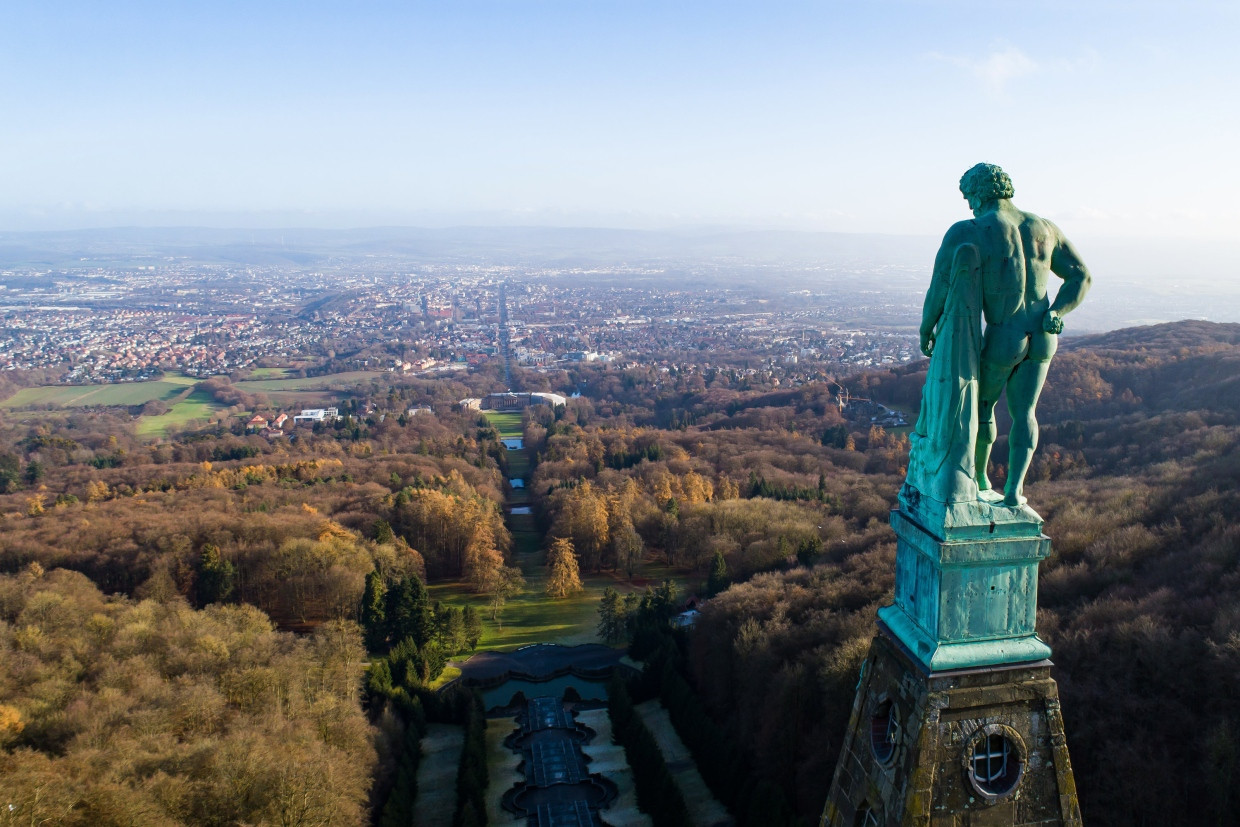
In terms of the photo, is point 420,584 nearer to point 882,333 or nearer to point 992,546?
point 992,546

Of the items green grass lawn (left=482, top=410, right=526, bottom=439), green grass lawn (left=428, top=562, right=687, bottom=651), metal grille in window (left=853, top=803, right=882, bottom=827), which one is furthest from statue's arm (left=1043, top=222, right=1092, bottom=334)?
green grass lawn (left=482, top=410, right=526, bottom=439)

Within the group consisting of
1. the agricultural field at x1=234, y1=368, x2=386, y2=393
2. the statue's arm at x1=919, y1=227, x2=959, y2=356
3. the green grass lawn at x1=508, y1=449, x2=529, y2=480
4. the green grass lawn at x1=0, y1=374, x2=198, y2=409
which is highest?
the statue's arm at x1=919, y1=227, x2=959, y2=356

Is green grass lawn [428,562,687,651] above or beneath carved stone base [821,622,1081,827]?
beneath

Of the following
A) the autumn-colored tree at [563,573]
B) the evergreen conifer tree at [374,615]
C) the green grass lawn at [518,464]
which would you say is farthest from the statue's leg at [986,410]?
the green grass lawn at [518,464]

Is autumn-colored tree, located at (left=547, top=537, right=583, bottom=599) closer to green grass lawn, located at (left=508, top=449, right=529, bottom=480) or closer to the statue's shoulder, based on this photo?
green grass lawn, located at (left=508, top=449, right=529, bottom=480)

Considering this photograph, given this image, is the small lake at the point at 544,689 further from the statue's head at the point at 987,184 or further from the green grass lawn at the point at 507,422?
the green grass lawn at the point at 507,422

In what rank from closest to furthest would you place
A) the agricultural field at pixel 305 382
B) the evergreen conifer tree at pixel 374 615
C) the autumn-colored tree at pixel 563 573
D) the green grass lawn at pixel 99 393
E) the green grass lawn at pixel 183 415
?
the evergreen conifer tree at pixel 374 615, the autumn-colored tree at pixel 563 573, the green grass lawn at pixel 183 415, the green grass lawn at pixel 99 393, the agricultural field at pixel 305 382

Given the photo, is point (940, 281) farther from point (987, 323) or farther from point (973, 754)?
point (973, 754)
